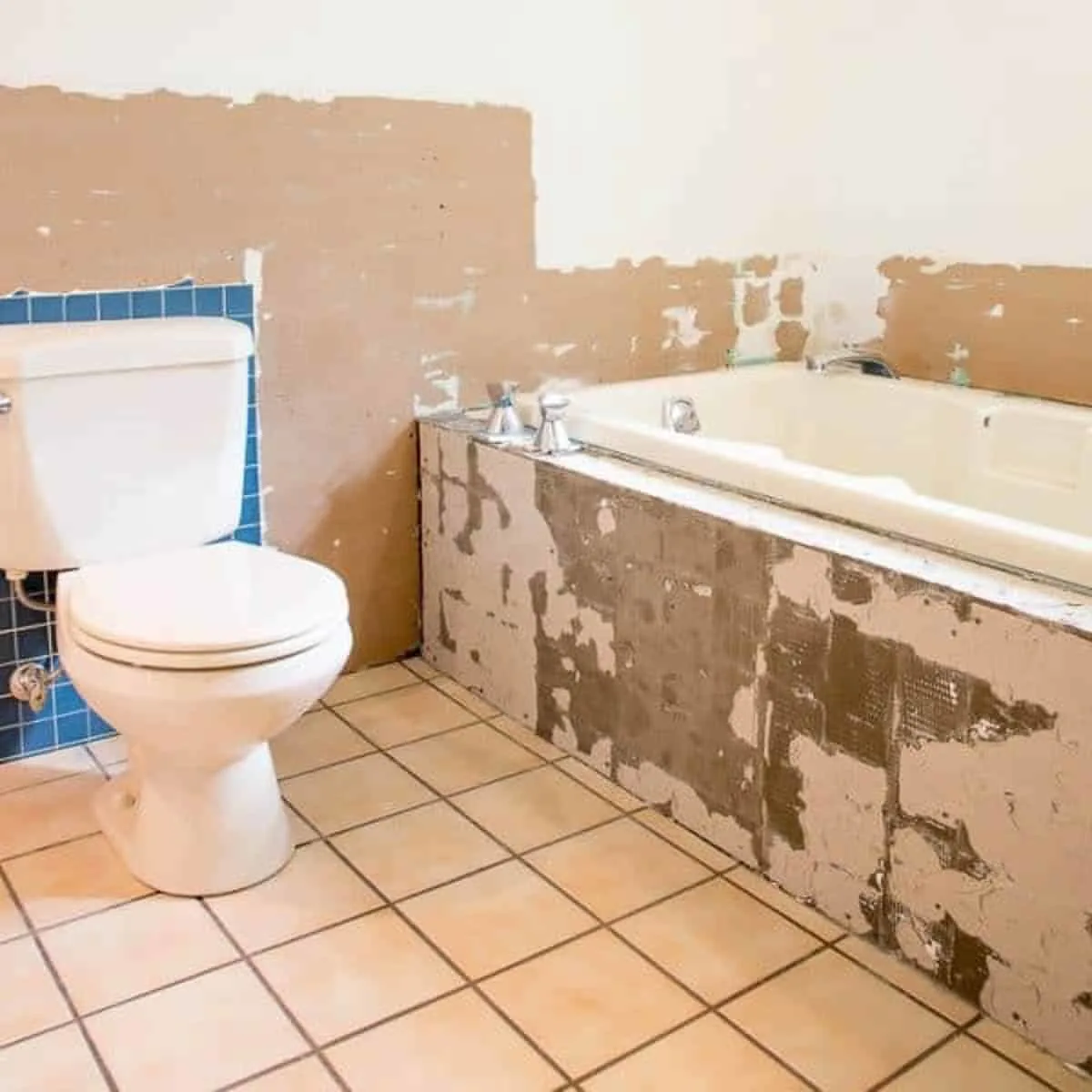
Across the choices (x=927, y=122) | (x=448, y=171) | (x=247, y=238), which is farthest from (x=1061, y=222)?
(x=247, y=238)

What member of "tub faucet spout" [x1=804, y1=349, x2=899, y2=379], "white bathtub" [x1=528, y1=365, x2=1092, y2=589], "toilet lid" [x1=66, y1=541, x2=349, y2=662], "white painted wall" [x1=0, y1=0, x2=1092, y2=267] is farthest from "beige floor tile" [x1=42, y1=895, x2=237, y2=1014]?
"tub faucet spout" [x1=804, y1=349, x2=899, y2=379]

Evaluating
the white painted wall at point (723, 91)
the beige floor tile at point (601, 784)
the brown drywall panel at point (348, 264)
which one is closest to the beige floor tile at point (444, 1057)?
the beige floor tile at point (601, 784)

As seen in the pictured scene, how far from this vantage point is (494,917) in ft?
5.94

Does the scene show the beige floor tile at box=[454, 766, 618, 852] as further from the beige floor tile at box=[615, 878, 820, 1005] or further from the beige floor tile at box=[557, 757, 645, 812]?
the beige floor tile at box=[615, 878, 820, 1005]

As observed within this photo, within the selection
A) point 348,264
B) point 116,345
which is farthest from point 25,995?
point 348,264

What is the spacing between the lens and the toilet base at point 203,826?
73.0 inches

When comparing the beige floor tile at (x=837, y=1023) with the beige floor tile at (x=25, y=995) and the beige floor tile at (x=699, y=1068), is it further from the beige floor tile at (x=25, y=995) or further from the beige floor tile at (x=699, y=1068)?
the beige floor tile at (x=25, y=995)

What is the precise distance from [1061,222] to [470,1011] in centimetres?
187

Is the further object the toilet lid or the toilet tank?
the toilet tank

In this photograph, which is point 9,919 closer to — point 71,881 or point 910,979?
point 71,881

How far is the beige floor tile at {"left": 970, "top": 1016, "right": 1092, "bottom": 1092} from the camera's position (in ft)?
4.89

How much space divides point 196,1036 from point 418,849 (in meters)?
0.50

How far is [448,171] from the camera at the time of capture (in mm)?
2441

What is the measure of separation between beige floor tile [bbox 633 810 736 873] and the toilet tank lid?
1003 mm
